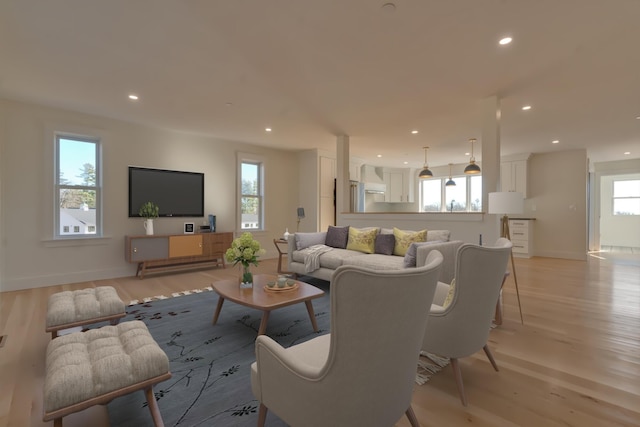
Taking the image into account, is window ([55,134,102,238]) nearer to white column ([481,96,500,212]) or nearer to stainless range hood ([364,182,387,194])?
white column ([481,96,500,212])

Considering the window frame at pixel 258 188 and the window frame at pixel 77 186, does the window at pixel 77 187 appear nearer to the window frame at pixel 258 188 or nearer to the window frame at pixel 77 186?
the window frame at pixel 77 186

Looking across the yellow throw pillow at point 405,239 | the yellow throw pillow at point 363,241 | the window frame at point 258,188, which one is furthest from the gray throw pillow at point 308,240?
the window frame at point 258,188

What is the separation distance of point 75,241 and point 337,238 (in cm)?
402

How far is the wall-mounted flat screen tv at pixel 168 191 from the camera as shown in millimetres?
5062

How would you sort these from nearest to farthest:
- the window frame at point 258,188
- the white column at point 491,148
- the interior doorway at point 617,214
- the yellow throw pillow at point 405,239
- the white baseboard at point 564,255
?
the white column at point 491,148 < the yellow throw pillow at point 405,239 < the window frame at point 258,188 < the white baseboard at point 564,255 < the interior doorway at point 617,214

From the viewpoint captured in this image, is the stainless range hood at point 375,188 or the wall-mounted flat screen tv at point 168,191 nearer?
the wall-mounted flat screen tv at point 168,191

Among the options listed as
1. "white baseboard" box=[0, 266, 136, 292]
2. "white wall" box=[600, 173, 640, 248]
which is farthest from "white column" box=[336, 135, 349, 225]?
"white wall" box=[600, 173, 640, 248]

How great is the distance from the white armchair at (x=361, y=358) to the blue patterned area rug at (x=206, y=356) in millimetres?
630

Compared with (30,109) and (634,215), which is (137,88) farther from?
(634,215)

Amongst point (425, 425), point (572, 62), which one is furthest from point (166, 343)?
point (572, 62)

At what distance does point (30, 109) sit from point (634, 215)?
1391 centimetres

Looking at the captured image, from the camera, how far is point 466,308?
5.65 ft

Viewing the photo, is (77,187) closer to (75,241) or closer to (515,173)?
(75,241)

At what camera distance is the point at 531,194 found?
25.0 ft
